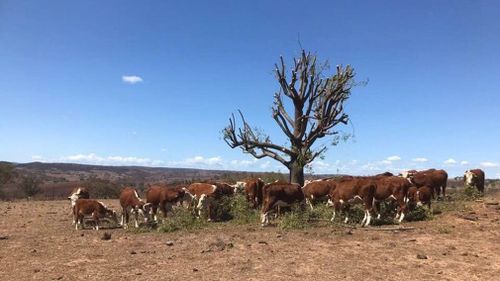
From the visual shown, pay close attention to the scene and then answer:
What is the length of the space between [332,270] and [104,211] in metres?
9.83

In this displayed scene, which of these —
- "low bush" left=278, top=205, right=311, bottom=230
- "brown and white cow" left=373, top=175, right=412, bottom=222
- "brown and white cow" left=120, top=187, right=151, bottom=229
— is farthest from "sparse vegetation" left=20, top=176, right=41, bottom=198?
"brown and white cow" left=373, top=175, right=412, bottom=222

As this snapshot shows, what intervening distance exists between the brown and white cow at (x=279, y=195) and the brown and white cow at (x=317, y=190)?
1.75 meters

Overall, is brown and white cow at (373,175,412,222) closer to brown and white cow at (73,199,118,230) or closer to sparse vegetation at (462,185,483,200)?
sparse vegetation at (462,185,483,200)

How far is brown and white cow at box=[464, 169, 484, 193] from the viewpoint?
2598 cm

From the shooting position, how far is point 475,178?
26156 mm

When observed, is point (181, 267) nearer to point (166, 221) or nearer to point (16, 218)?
point (166, 221)

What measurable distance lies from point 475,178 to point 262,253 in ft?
62.2

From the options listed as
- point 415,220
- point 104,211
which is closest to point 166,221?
point 104,211

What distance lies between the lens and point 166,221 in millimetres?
16391

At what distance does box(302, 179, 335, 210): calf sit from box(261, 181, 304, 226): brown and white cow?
68.8 inches

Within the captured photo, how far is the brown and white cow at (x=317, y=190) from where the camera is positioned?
19219mm

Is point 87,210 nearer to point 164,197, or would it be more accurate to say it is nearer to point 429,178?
point 164,197

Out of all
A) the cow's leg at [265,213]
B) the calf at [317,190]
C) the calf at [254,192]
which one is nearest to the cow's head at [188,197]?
the calf at [254,192]

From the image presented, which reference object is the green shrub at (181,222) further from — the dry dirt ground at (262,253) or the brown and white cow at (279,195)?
the brown and white cow at (279,195)
